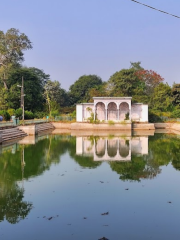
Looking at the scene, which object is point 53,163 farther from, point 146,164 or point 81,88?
point 81,88

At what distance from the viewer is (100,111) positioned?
36.6 meters

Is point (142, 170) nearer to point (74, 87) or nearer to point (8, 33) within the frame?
point (8, 33)

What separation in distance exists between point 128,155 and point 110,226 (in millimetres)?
9191

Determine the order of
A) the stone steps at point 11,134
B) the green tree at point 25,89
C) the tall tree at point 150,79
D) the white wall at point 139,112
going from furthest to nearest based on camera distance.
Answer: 1. the tall tree at point 150,79
2. the green tree at point 25,89
3. the white wall at point 139,112
4. the stone steps at point 11,134

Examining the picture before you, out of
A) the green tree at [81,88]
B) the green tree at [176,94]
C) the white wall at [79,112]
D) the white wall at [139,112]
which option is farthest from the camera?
the green tree at [81,88]

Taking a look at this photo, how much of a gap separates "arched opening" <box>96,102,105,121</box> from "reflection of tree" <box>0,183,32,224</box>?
28.7 metres

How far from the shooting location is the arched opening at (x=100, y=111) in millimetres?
36491

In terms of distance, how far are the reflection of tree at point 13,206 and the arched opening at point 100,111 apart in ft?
94.3

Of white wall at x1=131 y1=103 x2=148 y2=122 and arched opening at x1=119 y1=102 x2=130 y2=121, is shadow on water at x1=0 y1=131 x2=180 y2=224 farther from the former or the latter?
arched opening at x1=119 y1=102 x2=130 y2=121

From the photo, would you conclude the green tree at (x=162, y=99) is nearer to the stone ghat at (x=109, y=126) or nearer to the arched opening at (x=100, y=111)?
the arched opening at (x=100, y=111)

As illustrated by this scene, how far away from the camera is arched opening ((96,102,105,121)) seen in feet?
120

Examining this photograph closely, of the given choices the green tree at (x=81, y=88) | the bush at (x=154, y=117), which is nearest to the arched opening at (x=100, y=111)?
the bush at (x=154, y=117)

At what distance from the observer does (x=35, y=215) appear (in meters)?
6.11

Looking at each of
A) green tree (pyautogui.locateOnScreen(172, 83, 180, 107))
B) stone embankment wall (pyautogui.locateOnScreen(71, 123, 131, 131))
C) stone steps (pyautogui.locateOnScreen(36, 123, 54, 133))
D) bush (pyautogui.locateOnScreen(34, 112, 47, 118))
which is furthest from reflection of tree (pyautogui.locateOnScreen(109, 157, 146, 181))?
green tree (pyautogui.locateOnScreen(172, 83, 180, 107))
